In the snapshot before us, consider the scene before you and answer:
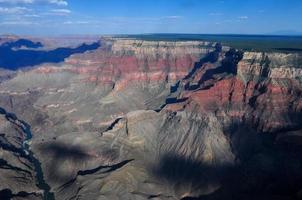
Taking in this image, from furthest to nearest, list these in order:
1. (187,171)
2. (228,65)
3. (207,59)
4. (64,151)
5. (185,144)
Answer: (207,59)
(228,65)
(64,151)
(185,144)
(187,171)

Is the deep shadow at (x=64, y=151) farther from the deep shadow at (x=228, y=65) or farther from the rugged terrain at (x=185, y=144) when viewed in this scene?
the deep shadow at (x=228, y=65)

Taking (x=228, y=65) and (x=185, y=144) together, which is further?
(x=228, y=65)

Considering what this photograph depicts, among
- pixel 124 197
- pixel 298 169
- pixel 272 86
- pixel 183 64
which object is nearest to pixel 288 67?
pixel 272 86

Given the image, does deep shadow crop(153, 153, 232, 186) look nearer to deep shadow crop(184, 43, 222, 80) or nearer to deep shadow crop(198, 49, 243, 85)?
deep shadow crop(198, 49, 243, 85)

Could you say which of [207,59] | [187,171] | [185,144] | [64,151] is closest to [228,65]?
[207,59]

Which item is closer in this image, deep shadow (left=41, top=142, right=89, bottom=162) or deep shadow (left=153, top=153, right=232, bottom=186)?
deep shadow (left=153, top=153, right=232, bottom=186)

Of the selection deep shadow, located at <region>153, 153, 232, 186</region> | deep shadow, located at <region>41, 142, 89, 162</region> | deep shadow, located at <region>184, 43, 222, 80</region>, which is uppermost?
deep shadow, located at <region>184, 43, 222, 80</region>

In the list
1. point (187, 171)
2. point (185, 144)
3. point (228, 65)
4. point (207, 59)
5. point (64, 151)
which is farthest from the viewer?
point (207, 59)

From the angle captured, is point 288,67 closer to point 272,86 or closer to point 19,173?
point 272,86

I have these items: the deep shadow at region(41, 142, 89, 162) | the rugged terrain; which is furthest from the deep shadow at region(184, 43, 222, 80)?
the deep shadow at region(41, 142, 89, 162)

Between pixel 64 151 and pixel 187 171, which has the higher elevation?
pixel 187 171

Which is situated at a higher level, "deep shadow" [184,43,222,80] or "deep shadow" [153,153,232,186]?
"deep shadow" [184,43,222,80]

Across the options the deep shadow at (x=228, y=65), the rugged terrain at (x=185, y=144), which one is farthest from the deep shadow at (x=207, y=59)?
the deep shadow at (x=228, y=65)

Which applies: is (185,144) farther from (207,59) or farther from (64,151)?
(207,59)
